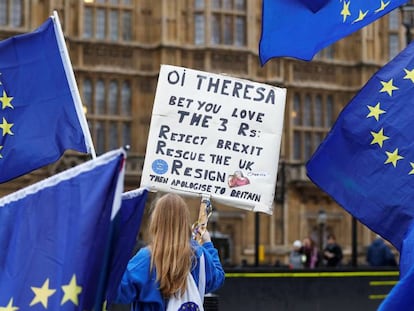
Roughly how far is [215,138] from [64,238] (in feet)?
9.94

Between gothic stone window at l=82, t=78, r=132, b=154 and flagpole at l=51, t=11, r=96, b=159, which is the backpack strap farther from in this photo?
gothic stone window at l=82, t=78, r=132, b=154

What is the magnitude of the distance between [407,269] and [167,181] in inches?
120

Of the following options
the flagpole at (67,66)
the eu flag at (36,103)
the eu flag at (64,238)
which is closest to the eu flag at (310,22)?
the flagpole at (67,66)

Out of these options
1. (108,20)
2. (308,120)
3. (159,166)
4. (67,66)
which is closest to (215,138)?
(159,166)

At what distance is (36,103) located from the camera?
9.03 metres

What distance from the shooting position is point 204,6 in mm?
29438

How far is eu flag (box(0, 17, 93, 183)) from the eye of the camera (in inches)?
346

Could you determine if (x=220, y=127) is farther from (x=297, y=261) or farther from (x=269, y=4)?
(x=297, y=261)

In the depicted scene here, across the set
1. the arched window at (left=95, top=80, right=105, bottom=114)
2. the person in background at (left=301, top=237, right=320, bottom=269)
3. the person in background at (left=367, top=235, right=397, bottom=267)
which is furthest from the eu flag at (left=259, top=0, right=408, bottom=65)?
the arched window at (left=95, top=80, right=105, bottom=114)

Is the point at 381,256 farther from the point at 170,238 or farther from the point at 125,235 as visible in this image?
the point at 125,235

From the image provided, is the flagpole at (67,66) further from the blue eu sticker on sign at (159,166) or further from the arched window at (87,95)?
the arched window at (87,95)

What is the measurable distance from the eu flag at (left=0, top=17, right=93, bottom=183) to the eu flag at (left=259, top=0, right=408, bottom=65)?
66.8 inches

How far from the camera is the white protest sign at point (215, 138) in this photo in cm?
732

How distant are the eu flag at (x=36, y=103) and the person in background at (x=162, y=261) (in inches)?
124
